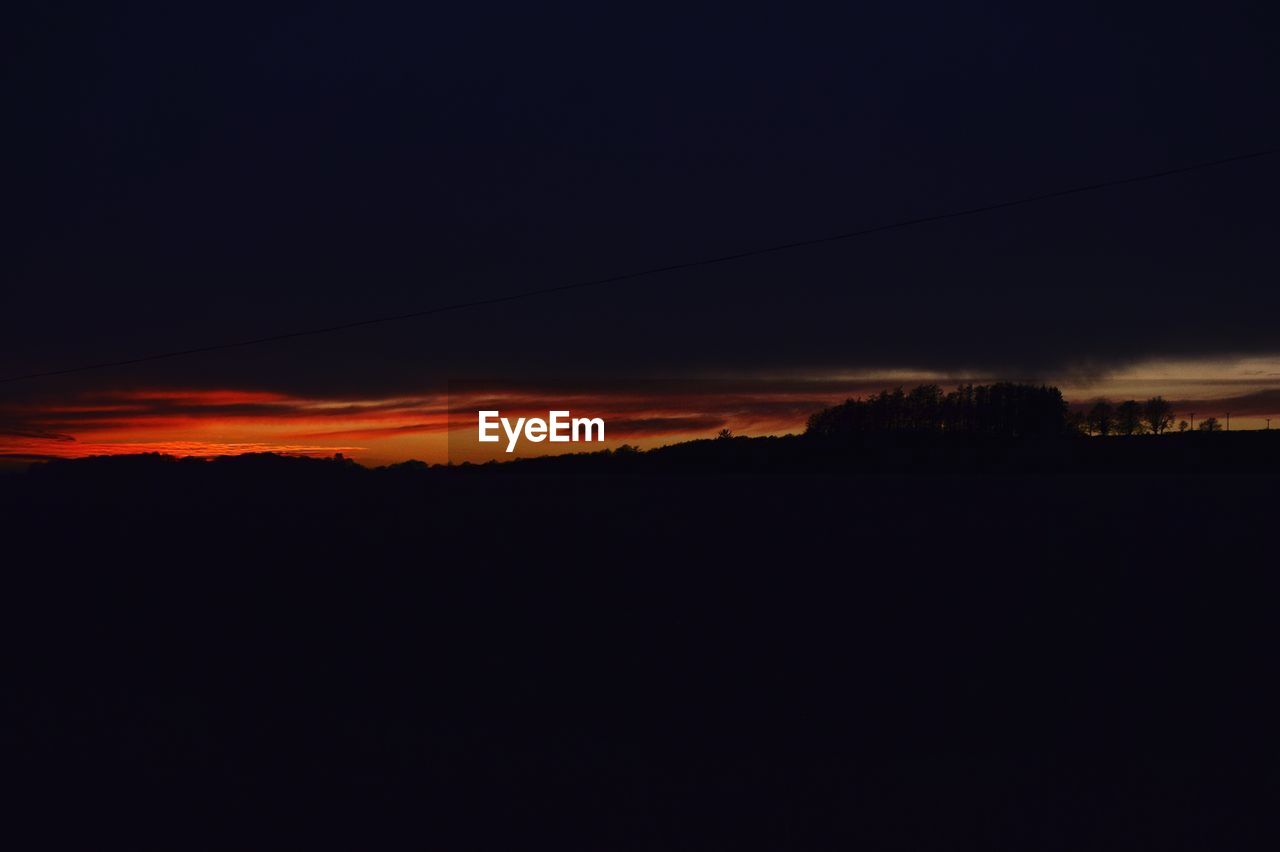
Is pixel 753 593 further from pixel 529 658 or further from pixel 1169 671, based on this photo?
pixel 1169 671

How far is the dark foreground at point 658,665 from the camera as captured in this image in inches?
297

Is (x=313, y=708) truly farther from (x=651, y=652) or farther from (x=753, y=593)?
(x=753, y=593)

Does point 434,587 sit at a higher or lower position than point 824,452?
lower

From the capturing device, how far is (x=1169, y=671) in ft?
35.5

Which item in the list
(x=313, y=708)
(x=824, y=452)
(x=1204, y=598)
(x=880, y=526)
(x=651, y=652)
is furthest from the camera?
(x=824, y=452)

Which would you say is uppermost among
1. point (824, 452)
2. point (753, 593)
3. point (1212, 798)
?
point (824, 452)

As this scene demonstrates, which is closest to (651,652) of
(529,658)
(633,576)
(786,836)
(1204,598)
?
(529,658)

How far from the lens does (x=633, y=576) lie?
45.4 feet

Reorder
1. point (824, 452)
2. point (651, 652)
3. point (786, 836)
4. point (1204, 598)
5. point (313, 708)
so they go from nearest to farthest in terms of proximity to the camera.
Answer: point (786, 836), point (313, 708), point (651, 652), point (1204, 598), point (824, 452)

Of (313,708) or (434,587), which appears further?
(434,587)

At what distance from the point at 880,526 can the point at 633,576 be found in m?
4.06

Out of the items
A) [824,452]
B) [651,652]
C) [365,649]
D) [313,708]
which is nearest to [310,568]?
[365,649]

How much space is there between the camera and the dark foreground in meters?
7.55

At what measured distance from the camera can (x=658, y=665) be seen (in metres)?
11.2
